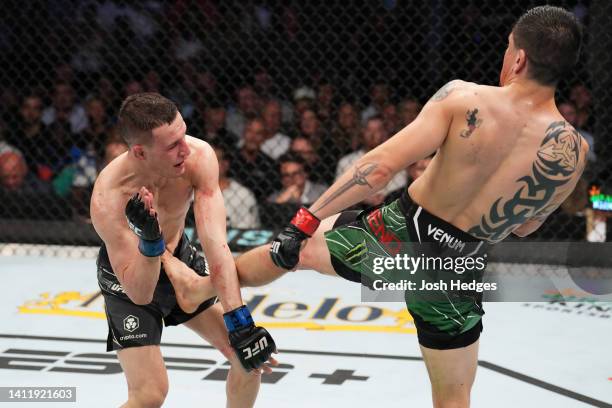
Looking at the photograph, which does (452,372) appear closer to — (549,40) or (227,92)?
(549,40)

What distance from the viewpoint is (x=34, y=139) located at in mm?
6328

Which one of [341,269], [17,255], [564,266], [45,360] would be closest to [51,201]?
[17,255]

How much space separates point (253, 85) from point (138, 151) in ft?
11.6

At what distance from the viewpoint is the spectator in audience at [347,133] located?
586 centimetres

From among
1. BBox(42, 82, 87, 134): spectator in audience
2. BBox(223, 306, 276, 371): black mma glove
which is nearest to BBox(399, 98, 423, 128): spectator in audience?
BBox(42, 82, 87, 134): spectator in audience

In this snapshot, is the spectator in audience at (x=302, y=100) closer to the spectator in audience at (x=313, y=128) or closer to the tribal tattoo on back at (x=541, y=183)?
the spectator in audience at (x=313, y=128)

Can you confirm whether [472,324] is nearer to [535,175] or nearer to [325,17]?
[535,175]

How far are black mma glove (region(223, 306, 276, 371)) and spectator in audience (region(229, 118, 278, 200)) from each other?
3.08 meters

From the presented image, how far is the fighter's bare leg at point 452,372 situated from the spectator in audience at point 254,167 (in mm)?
3093

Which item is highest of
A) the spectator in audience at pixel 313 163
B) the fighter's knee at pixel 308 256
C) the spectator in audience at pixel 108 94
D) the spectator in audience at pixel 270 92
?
the spectator in audience at pixel 108 94

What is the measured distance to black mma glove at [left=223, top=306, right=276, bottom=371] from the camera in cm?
275

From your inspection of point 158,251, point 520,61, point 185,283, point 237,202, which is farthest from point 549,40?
point 237,202

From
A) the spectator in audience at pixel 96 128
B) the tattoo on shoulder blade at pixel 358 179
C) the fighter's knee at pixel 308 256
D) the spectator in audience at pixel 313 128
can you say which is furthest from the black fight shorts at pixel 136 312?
the spectator in audience at pixel 96 128

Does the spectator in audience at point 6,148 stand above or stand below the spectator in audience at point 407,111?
above
